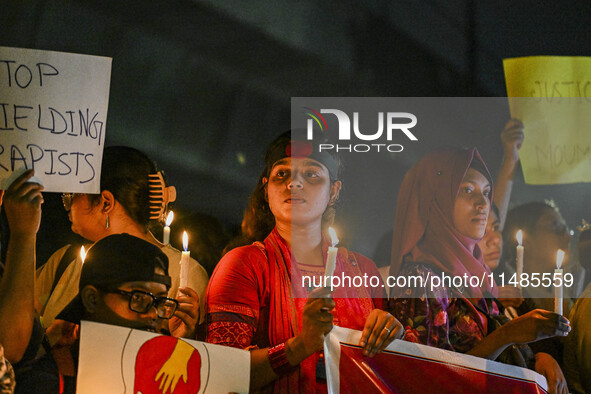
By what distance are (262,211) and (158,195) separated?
40 centimetres

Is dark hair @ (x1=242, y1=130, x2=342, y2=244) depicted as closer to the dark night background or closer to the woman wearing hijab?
the dark night background

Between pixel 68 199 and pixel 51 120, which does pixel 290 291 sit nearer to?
pixel 68 199

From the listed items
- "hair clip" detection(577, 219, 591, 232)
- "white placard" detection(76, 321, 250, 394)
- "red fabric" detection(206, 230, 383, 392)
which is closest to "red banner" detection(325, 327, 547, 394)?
"red fabric" detection(206, 230, 383, 392)

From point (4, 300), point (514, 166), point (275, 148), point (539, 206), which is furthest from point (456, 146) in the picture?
point (4, 300)

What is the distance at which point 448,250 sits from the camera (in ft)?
8.32

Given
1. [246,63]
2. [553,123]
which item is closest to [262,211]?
[246,63]

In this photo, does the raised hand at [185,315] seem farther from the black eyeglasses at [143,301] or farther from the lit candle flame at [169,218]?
the lit candle flame at [169,218]

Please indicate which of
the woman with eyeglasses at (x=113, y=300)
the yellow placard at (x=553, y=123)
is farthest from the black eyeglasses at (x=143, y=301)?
the yellow placard at (x=553, y=123)

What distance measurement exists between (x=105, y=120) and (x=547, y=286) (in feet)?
6.35

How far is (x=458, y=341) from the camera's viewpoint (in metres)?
2.38

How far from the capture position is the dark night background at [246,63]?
8.19ft

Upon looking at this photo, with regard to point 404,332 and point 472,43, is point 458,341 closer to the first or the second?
point 404,332

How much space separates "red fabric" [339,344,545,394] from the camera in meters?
2.15

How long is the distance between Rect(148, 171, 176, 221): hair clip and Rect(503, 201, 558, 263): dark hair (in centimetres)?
148
